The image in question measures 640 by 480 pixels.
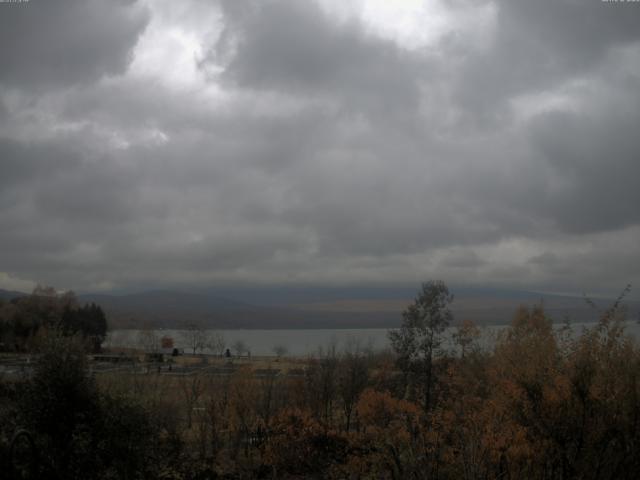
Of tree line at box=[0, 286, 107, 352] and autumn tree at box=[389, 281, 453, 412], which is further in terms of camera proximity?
tree line at box=[0, 286, 107, 352]

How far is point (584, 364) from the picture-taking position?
15.5 m

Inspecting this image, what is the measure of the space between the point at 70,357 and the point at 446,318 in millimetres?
30204

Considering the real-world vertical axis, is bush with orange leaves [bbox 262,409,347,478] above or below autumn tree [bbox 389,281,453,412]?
below

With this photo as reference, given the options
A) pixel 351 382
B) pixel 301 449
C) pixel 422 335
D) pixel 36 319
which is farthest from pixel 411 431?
pixel 36 319

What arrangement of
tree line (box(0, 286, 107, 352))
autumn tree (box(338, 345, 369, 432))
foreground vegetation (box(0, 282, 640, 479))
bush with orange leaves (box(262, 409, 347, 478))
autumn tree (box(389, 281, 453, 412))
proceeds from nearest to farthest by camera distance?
foreground vegetation (box(0, 282, 640, 479)), bush with orange leaves (box(262, 409, 347, 478)), autumn tree (box(338, 345, 369, 432)), autumn tree (box(389, 281, 453, 412)), tree line (box(0, 286, 107, 352))

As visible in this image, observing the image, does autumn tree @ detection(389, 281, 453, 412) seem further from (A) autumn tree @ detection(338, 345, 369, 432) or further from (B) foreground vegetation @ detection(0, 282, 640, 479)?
(B) foreground vegetation @ detection(0, 282, 640, 479)

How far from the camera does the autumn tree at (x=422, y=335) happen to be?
40.2m

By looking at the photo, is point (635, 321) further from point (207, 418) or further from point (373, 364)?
point (373, 364)

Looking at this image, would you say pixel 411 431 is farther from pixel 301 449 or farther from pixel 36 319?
pixel 36 319

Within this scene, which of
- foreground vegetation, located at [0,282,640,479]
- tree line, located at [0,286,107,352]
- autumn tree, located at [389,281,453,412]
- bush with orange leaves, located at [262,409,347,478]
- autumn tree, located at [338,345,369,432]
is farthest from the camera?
tree line, located at [0,286,107,352]

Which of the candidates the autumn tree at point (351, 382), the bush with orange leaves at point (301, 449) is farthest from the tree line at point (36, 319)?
the bush with orange leaves at point (301, 449)

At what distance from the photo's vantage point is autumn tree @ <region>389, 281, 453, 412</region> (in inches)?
1582

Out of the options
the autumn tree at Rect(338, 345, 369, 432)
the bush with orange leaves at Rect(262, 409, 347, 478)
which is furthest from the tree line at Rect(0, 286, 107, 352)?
the bush with orange leaves at Rect(262, 409, 347, 478)

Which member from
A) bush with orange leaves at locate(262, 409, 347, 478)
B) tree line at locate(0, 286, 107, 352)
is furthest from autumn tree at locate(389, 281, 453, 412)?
tree line at locate(0, 286, 107, 352)
